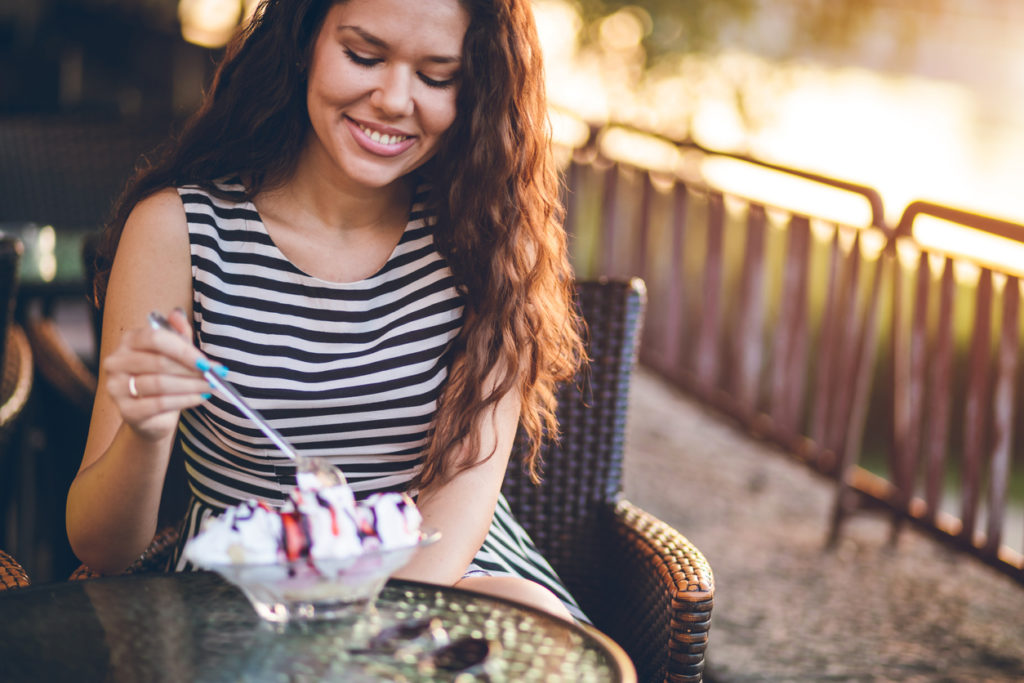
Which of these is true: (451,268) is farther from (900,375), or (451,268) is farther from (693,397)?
(693,397)

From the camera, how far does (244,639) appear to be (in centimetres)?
118

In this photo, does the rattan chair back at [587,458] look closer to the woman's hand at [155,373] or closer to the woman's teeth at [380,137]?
the woman's teeth at [380,137]

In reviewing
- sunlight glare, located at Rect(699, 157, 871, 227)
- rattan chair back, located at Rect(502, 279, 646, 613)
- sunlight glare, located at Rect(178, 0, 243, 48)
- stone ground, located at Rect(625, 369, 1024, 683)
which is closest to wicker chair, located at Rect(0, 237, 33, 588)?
rattan chair back, located at Rect(502, 279, 646, 613)

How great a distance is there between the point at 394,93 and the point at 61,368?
55.1 inches

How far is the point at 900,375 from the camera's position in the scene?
12.7 feet

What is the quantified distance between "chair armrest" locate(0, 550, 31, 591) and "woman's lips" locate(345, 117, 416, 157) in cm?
76

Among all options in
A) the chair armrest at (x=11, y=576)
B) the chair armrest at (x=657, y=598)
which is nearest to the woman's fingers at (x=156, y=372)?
the chair armrest at (x=11, y=576)

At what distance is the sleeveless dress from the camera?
1654mm

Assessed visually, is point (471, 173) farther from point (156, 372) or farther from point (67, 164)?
point (67, 164)

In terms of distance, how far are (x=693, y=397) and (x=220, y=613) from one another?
401 cm

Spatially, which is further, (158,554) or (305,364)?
(158,554)

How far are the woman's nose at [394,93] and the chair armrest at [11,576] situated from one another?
81 cm

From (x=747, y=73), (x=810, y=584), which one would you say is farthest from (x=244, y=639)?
(x=747, y=73)

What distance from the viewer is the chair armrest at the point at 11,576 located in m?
1.48
